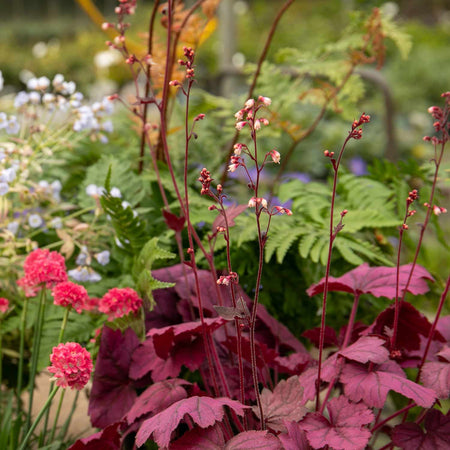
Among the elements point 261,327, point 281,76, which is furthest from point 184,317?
point 281,76

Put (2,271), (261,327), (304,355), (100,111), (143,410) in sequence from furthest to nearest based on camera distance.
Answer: (100,111) → (2,271) → (261,327) → (304,355) → (143,410)

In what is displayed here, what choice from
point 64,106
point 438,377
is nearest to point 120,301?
point 438,377

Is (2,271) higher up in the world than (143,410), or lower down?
higher up

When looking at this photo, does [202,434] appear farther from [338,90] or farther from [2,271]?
[338,90]

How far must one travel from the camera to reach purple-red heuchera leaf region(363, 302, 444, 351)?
1.03 metres

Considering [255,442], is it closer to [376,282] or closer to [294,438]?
[294,438]

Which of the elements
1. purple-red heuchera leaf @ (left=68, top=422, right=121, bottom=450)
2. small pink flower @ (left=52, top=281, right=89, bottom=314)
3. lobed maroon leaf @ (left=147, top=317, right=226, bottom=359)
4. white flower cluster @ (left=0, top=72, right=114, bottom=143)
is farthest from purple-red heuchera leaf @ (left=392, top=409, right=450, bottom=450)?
white flower cluster @ (left=0, top=72, right=114, bottom=143)

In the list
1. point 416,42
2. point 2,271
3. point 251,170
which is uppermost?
point 416,42

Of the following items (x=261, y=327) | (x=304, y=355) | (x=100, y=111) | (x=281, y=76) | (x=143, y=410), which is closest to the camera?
(x=143, y=410)

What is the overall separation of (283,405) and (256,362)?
14 centimetres

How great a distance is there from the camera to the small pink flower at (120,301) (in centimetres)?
109

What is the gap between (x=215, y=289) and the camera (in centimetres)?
121

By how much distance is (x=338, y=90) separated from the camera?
164cm

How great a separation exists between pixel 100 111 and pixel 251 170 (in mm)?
960
